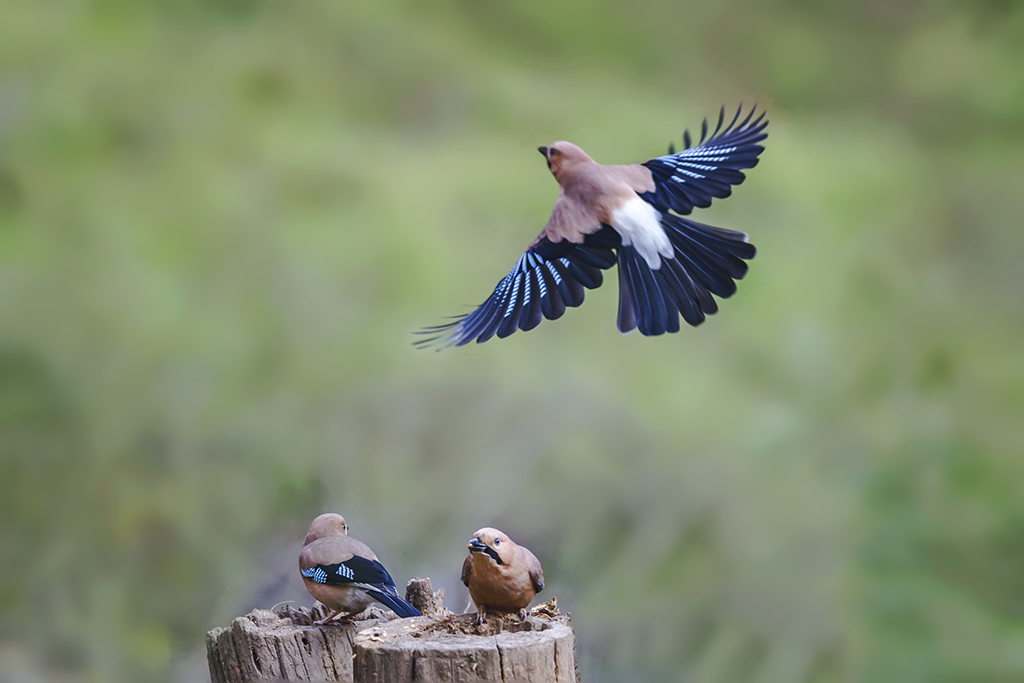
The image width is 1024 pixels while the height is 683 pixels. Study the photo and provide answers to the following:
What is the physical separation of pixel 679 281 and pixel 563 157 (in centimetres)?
36

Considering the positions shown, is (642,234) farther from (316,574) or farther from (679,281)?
(316,574)

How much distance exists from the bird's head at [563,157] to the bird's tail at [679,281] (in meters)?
0.21

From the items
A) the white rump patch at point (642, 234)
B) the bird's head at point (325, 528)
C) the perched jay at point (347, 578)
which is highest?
the white rump patch at point (642, 234)

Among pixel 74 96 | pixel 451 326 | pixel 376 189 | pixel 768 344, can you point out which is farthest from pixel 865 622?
pixel 74 96

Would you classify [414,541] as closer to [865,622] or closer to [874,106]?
[865,622]

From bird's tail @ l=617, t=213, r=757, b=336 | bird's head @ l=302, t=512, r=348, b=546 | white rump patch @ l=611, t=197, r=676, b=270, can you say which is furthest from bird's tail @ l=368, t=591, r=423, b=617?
white rump patch @ l=611, t=197, r=676, b=270

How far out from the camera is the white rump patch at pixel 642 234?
190 centimetres

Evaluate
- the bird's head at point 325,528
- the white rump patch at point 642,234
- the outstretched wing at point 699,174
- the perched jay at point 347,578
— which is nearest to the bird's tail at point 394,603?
the perched jay at point 347,578

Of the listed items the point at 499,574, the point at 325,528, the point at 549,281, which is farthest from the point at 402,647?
the point at 549,281

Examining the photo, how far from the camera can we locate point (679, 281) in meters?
1.90

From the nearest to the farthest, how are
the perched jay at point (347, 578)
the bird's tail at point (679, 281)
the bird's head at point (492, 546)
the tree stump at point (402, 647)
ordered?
the tree stump at point (402, 647) < the bird's head at point (492, 546) < the perched jay at point (347, 578) < the bird's tail at point (679, 281)

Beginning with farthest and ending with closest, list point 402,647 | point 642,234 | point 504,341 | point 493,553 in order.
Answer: point 504,341 → point 642,234 → point 493,553 → point 402,647

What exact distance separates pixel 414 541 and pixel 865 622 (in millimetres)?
1140

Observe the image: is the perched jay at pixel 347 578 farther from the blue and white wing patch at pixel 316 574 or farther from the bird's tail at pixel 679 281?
the bird's tail at pixel 679 281
